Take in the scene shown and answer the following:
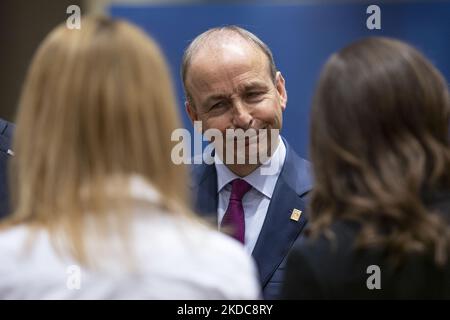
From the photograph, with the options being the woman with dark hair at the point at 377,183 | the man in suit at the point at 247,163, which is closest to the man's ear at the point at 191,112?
the man in suit at the point at 247,163

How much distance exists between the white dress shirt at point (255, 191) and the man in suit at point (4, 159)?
68cm

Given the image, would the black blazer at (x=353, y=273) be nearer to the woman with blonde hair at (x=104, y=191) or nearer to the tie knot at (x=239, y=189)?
the woman with blonde hair at (x=104, y=191)

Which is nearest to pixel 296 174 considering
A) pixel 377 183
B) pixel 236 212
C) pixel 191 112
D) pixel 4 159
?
pixel 236 212

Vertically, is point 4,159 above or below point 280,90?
below

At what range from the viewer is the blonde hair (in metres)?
1.61

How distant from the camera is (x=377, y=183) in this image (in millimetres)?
1713

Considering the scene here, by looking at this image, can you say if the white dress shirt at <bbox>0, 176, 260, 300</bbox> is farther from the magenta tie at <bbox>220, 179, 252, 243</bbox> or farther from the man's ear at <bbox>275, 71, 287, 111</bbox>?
the man's ear at <bbox>275, 71, 287, 111</bbox>

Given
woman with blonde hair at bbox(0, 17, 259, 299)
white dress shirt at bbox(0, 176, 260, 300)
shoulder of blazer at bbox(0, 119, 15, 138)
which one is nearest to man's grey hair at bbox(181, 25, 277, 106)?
shoulder of blazer at bbox(0, 119, 15, 138)

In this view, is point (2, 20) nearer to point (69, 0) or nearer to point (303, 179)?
point (69, 0)

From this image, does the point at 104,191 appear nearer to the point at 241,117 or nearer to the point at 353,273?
the point at 353,273

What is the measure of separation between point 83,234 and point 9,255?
15 cm

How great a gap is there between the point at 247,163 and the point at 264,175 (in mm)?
70
